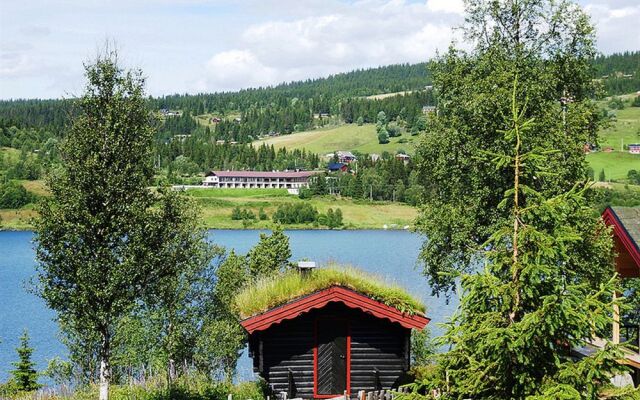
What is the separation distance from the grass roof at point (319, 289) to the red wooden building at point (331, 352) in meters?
0.61

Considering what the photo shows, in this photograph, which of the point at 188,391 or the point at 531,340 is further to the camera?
the point at 188,391

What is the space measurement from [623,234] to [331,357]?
8.97 meters

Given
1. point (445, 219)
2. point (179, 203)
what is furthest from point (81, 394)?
point (445, 219)

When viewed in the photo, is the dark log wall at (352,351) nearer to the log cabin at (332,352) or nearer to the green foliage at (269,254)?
the log cabin at (332,352)

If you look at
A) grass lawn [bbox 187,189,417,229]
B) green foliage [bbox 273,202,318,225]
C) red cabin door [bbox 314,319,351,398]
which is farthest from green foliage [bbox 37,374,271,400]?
green foliage [bbox 273,202,318,225]

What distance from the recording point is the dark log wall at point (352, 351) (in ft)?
75.8

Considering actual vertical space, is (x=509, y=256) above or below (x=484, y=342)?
above

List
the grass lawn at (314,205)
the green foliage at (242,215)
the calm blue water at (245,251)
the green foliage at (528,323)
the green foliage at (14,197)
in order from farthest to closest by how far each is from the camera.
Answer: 1. the green foliage at (14,197)
2. the green foliage at (242,215)
3. the grass lawn at (314,205)
4. the calm blue water at (245,251)
5. the green foliage at (528,323)

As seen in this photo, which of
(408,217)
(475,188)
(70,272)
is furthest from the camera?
(408,217)

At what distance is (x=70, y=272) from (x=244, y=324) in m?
4.82

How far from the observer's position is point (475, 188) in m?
28.2

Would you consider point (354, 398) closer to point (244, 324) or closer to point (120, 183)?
point (244, 324)

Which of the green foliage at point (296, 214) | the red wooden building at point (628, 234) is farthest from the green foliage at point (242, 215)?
the red wooden building at point (628, 234)

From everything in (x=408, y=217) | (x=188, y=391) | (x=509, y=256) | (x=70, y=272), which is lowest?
(x=408, y=217)
